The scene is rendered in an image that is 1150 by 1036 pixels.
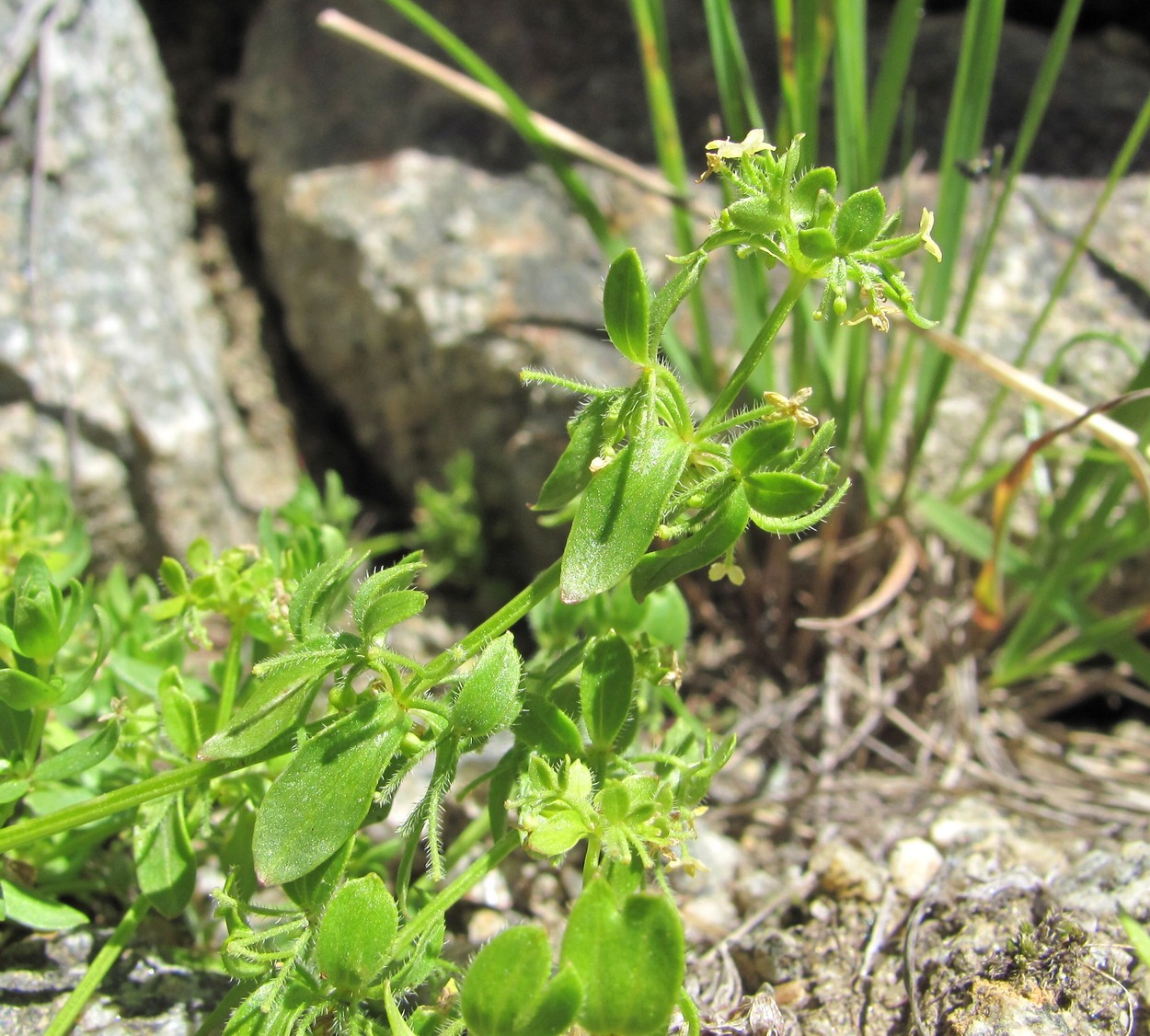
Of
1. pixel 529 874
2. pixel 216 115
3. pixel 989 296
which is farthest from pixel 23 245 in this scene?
pixel 989 296

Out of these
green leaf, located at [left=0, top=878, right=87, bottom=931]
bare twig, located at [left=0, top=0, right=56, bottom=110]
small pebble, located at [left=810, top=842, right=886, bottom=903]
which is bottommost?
small pebble, located at [left=810, top=842, right=886, bottom=903]

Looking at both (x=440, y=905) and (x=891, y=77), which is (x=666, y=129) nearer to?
(x=891, y=77)

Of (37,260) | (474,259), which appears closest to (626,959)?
(474,259)

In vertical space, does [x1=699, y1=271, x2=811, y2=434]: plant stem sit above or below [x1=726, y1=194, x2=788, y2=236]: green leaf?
below

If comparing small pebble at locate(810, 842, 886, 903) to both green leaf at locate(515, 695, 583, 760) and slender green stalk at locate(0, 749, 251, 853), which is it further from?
slender green stalk at locate(0, 749, 251, 853)

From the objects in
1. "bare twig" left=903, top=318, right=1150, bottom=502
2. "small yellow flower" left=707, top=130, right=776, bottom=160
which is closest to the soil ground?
"bare twig" left=903, top=318, right=1150, bottom=502

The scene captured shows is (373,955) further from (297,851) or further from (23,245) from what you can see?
(23,245)
